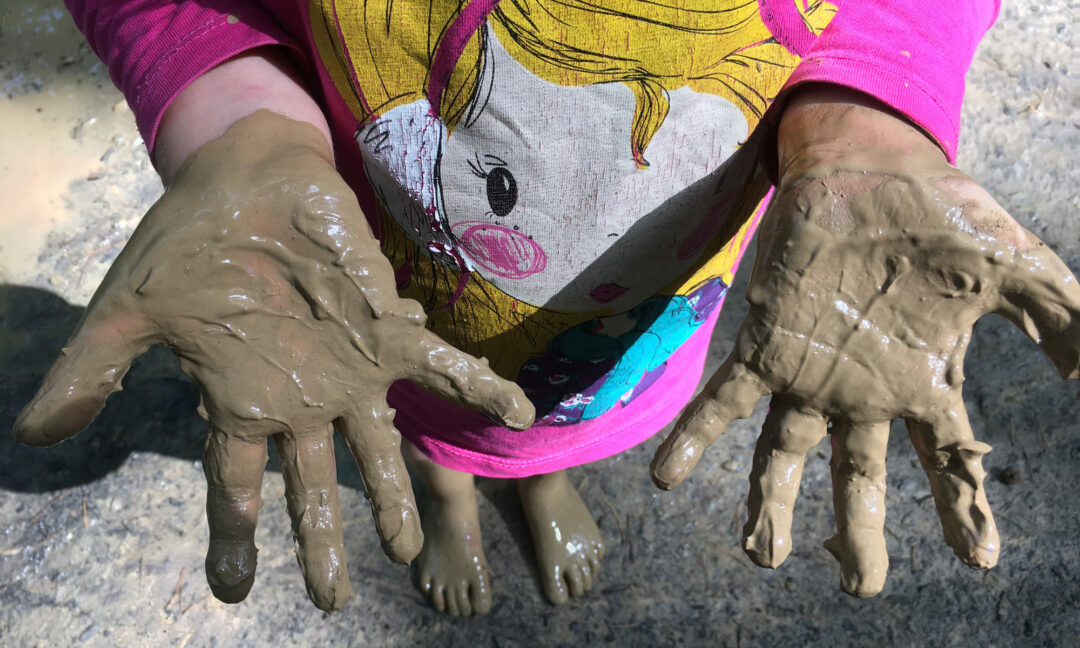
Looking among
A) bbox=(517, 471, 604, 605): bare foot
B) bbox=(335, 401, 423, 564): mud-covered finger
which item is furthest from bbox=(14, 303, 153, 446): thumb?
bbox=(517, 471, 604, 605): bare foot

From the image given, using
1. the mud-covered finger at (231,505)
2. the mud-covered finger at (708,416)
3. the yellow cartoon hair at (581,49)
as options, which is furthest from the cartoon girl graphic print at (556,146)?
the mud-covered finger at (231,505)

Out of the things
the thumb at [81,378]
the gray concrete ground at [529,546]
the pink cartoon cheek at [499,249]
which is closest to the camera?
the thumb at [81,378]

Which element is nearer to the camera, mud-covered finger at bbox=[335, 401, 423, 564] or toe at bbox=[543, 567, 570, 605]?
mud-covered finger at bbox=[335, 401, 423, 564]

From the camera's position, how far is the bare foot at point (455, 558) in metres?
1.81

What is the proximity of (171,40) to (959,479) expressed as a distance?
3.45 feet

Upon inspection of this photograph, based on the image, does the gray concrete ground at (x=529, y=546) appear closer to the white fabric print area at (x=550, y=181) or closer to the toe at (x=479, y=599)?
the toe at (x=479, y=599)

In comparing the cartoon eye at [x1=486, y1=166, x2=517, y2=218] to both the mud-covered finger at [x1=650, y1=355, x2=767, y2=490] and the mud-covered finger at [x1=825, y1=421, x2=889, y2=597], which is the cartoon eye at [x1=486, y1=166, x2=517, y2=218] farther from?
the mud-covered finger at [x1=825, y1=421, x2=889, y2=597]

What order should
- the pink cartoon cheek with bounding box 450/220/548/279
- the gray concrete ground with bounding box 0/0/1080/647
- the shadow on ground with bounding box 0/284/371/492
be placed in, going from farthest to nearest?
the shadow on ground with bounding box 0/284/371/492, the gray concrete ground with bounding box 0/0/1080/647, the pink cartoon cheek with bounding box 450/220/548/279

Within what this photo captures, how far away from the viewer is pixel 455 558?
5.99 ft

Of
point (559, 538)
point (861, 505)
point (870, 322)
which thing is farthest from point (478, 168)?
point (559, 538)

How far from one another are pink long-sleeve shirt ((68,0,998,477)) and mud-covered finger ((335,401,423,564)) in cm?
27

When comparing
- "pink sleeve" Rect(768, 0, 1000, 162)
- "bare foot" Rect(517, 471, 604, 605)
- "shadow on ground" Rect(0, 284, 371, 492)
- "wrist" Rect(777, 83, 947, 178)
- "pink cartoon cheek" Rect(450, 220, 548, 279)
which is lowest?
"bare foot" Rect(517, 471, 604, 605)

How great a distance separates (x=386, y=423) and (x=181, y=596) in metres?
1.14

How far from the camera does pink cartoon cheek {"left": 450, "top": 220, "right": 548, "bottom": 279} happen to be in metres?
1.05
